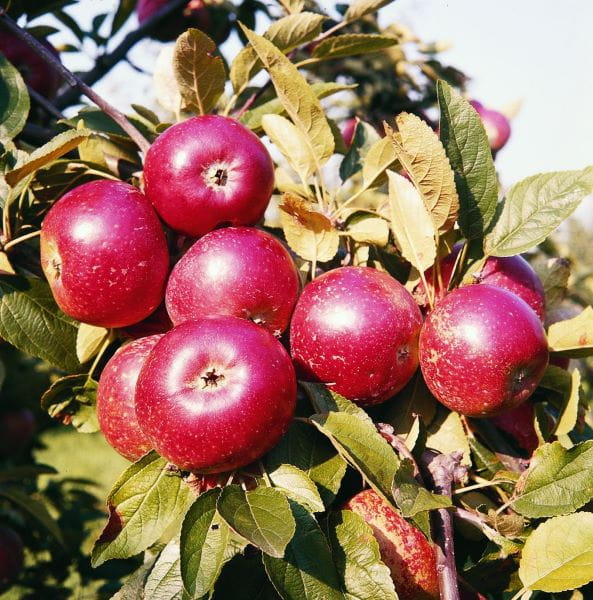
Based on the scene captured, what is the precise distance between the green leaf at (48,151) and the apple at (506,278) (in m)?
0.62

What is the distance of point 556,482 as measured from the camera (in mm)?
1008

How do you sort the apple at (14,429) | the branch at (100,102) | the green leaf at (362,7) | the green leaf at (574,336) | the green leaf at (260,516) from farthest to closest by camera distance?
the apple at (14,429) → the green leaf at (362,7) → the branch at (100,102) → the green leaf at (574,336) → the green leaf at (260,516)

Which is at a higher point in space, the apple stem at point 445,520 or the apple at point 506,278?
the apple at point 506,278

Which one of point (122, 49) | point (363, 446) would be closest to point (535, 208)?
point (363, 446)

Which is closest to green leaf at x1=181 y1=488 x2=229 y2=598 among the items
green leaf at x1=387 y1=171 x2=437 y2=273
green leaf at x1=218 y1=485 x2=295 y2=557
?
green leaf at x1=218 y1=485 x2=295 y2=557

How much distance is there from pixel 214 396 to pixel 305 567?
10.2 inches

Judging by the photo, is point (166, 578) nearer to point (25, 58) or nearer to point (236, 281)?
point (236, 281)

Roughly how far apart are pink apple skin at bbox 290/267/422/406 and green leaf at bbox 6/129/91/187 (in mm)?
433

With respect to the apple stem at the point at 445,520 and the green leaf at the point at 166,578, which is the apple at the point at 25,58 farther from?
the apple stem at the point at 445,520

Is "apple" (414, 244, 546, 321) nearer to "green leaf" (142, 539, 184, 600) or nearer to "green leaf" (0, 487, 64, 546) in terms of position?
"green leaf" (142, 539, 184, 600)

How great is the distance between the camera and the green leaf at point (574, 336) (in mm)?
1172

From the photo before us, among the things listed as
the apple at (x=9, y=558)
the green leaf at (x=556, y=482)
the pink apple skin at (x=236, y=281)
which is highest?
the pink apple skin at (x=236, y=281)

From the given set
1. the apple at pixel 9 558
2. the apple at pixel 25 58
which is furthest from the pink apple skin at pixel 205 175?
the apple at pixel 9 558

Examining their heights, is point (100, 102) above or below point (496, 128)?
above
